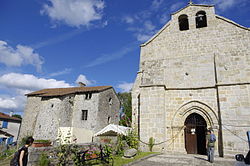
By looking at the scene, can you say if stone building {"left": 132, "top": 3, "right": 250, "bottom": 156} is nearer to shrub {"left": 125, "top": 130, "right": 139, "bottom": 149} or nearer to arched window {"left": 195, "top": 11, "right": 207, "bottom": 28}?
arched window {"left": 195, "top": 11, "right": 207, "bottom": 28}

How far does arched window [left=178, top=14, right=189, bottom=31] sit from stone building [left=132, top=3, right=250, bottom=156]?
0.92 ft

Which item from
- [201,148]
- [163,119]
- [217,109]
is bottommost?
[201,148]

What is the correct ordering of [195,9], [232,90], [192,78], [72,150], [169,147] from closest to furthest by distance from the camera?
1. [72,150]
2. [232,90]
3. [169,147]
4. [192,78]
5. [195,9]

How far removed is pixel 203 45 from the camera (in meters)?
10.7

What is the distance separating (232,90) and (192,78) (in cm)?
211

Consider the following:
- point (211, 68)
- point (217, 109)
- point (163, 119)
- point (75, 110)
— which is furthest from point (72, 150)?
point (75, 110)

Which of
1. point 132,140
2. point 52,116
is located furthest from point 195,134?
point 52,116

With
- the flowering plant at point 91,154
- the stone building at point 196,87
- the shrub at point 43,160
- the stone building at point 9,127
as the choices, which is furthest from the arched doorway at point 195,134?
the stone building at point 9,127

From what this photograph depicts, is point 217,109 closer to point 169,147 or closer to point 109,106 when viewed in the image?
point 169,147

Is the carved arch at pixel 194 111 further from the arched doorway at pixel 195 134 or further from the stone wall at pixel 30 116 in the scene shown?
the stone wall at pixel 30 116

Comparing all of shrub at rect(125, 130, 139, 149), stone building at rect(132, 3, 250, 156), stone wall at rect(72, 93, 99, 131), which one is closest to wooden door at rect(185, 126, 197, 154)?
stone building at rect(132, 3, 250, 156)

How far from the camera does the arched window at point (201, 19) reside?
1136 centimetres

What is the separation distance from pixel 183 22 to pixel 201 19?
4.51 feet

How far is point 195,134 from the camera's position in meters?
9.84
